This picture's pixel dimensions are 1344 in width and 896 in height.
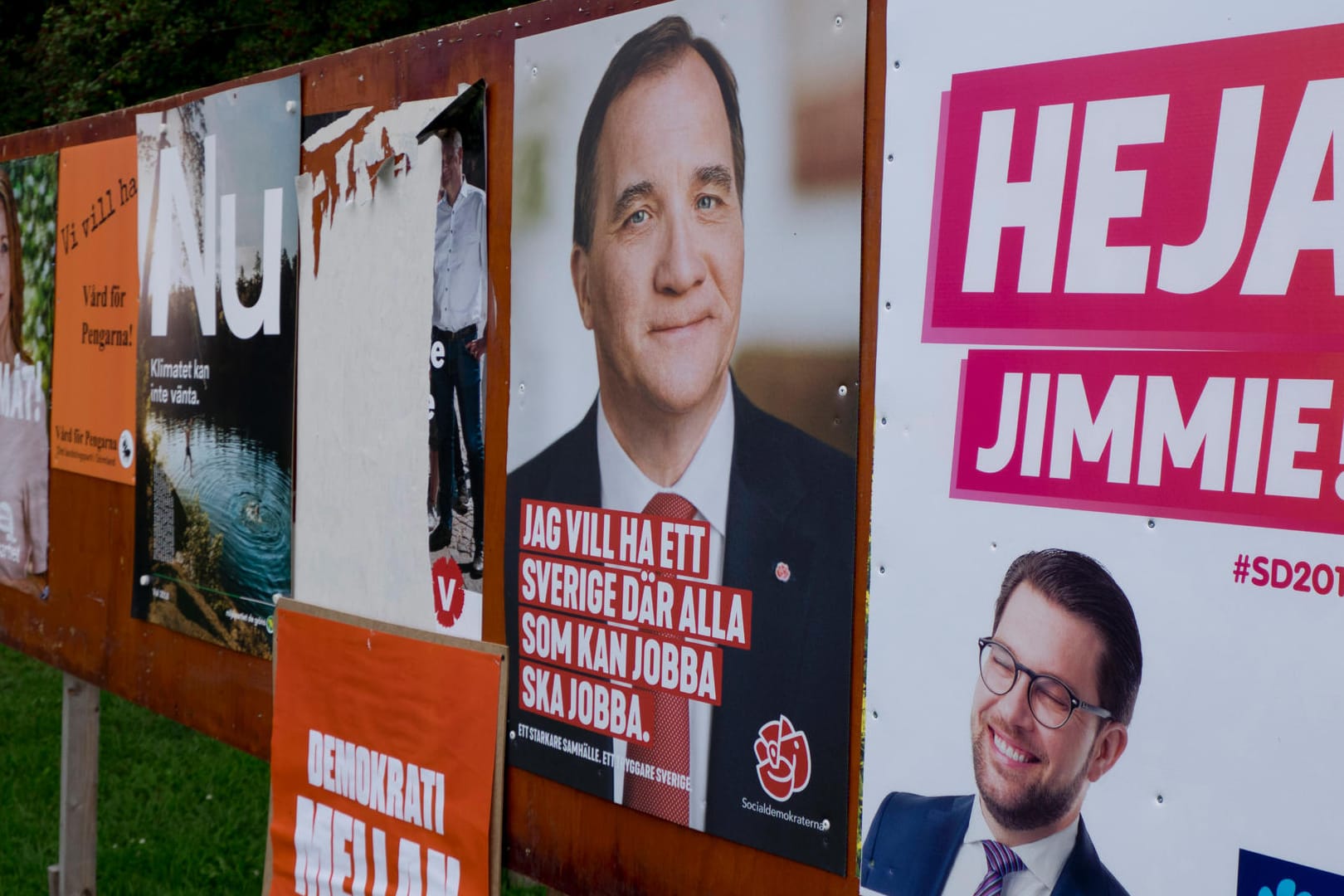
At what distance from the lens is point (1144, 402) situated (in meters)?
1.70

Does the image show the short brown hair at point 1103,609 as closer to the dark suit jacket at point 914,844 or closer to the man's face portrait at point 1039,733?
the man's face portrait at point 1039,733

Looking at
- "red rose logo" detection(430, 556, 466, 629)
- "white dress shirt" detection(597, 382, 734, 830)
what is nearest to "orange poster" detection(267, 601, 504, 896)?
"red rose logo" detection(430, 556, 466, 629)

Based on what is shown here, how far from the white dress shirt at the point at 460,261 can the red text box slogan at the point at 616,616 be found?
16.4 inches

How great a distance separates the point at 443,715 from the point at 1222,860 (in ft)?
5.27

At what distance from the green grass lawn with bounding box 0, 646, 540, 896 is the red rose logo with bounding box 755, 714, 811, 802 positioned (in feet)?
13.5

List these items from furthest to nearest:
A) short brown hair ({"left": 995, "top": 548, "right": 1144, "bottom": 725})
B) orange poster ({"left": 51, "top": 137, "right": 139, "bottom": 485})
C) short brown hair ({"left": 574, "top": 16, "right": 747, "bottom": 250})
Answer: orange poster ({"left": 51, "top": 137, "right": 139, "bottom": 485}) < short brown hair ({"left": 574, "top": 16, "right": 747, "bottom": 250}) < short brown hair ({"left": 995, "top": 548, "right": 1144, "bottom": 725})

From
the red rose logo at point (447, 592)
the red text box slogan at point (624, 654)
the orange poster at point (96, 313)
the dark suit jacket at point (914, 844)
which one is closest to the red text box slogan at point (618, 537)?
the red text box slogan at point (624, 654)

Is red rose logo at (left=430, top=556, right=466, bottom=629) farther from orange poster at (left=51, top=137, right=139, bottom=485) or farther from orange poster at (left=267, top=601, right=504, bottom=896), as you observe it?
orange poster at (left=51, top=137, right=139, bottom=485)

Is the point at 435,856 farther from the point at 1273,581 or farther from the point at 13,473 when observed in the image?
the point at 13,473

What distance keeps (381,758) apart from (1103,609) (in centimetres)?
172

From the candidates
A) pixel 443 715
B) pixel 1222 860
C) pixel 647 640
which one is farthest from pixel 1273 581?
pixel 443 715

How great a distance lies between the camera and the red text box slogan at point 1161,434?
1568 millimetres

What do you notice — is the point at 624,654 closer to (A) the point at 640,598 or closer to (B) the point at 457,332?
(A) the point at 640,598

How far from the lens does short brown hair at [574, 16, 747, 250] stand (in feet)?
7.32
